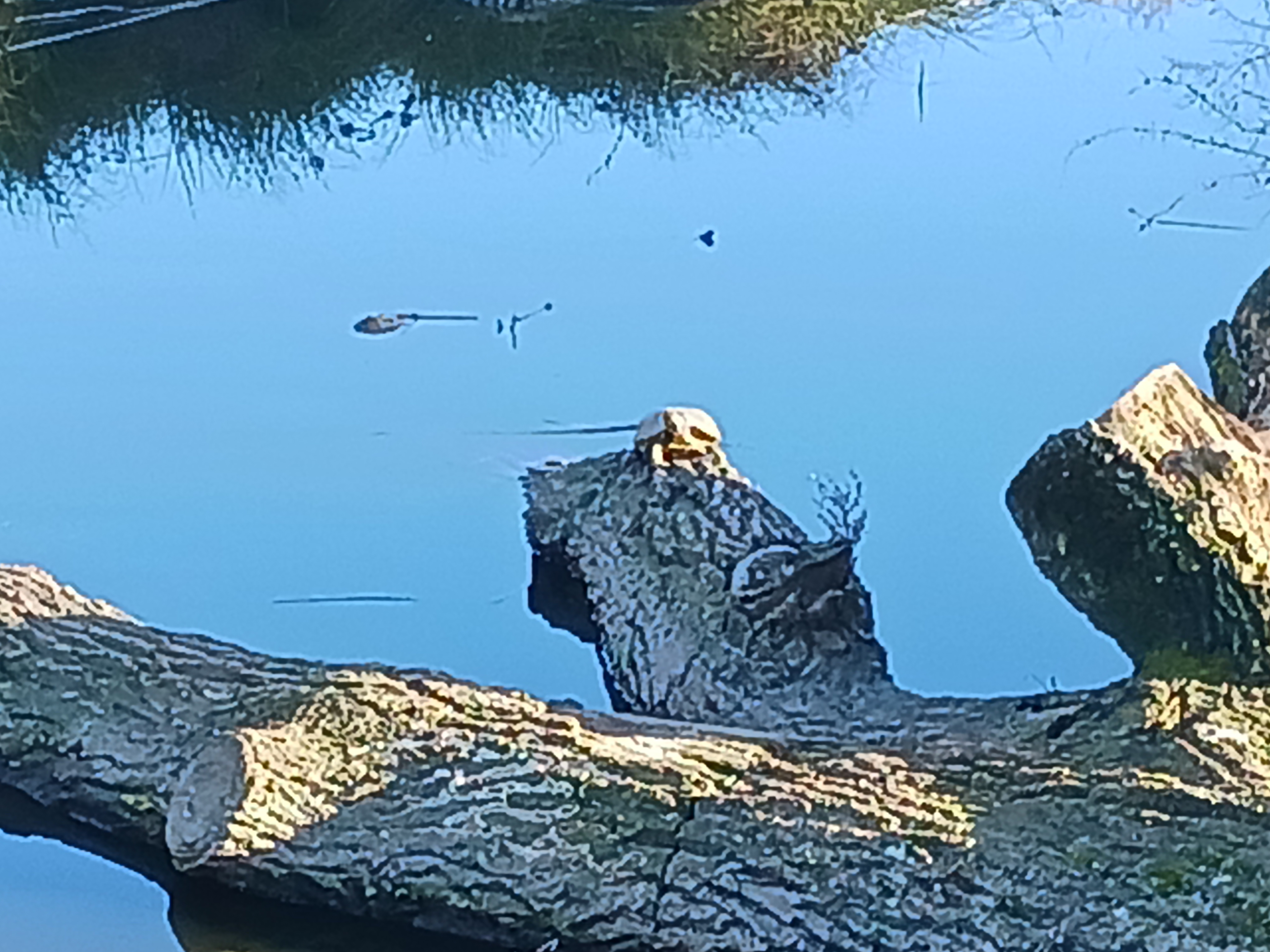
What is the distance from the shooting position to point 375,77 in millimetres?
6703

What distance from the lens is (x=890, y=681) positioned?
10.3 feet

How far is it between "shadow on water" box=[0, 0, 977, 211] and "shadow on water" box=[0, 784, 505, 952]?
318 centimetres

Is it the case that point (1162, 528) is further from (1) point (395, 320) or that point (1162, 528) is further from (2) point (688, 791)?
(1) point (395, 320)

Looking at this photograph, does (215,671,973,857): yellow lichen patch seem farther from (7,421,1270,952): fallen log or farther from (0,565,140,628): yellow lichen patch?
(0,565,140,628): yellow lichen patch

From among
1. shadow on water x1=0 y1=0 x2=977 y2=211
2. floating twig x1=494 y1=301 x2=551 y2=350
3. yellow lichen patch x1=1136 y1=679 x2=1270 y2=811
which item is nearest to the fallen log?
yellow lichen patch x1=1136 y1=679 x2=1270 y2=811

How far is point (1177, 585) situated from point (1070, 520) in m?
0.20

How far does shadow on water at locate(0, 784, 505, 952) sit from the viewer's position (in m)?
2.87

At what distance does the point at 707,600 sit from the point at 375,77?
12.8ft

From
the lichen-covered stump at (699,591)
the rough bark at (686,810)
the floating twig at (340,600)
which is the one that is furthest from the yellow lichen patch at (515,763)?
the floating twig at (340,600)

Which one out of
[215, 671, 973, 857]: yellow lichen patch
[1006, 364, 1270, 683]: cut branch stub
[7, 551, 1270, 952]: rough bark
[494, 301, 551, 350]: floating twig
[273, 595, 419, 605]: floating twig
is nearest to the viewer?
[7, 551, 1270, 952]: rough bark

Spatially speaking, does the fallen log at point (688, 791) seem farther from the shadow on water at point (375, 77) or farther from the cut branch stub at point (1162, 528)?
the shadow on water at point (375, 77)

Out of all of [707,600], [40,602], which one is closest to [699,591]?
[707,600]

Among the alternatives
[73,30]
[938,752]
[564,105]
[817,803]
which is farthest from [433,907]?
[73,30]

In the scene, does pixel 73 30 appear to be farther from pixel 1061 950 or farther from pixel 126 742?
pixel 1061 950
